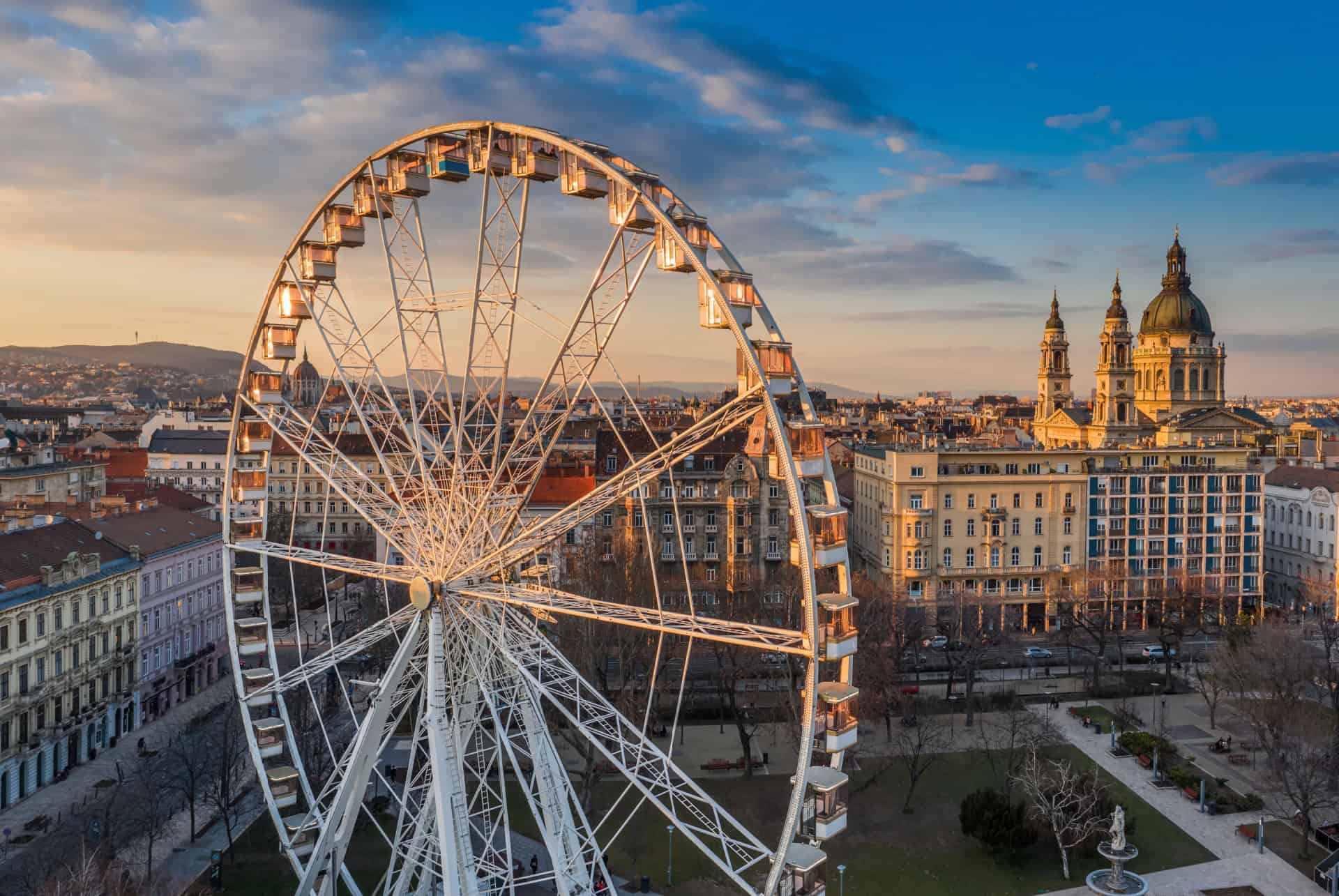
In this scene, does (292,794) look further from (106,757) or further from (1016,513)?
(1016,513)

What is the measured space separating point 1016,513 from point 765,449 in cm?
6306

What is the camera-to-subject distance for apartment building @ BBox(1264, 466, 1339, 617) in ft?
276

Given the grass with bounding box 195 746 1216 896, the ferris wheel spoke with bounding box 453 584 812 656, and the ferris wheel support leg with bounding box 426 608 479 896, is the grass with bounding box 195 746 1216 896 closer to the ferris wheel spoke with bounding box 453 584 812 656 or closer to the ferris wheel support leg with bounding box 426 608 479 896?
the ferris wheel support leg with bounding box 426 608 479 896

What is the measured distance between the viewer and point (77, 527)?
56.6 metres

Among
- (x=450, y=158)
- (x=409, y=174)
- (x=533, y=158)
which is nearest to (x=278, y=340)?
(x=409, y=174)

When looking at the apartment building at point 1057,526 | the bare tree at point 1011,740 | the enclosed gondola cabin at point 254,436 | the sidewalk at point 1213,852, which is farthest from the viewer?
the apartment building at point 1057,526

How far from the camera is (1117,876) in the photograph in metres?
36.8

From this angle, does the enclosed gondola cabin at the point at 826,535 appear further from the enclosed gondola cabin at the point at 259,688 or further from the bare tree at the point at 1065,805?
the bare tree at the point at 1065,805

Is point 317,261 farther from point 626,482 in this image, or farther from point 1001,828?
point 1001,828

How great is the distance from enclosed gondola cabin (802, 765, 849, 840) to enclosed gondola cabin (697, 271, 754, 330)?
30.6ft

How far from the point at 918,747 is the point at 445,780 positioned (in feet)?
89.8

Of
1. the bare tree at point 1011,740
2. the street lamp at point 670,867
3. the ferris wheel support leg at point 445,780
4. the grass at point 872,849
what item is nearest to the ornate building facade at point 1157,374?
the bare tree at point 1011,740

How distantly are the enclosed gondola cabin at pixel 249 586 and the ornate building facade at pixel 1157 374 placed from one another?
304 ft

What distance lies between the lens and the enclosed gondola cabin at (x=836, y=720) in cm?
2292
